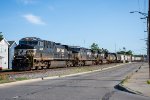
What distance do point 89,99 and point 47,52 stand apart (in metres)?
30.6

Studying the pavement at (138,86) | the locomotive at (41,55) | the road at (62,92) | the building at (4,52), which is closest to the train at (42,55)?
the locomotive at (41,55)

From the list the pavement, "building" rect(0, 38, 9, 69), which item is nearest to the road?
the pavement

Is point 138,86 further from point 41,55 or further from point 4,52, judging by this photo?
point 4,52

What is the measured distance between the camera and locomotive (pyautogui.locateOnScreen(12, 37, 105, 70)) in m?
39.8

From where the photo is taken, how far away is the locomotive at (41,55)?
3981 cm

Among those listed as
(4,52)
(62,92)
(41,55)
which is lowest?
(62,92)

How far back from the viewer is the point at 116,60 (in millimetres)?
122562

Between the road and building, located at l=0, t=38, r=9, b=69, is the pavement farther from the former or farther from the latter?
building, located at l=0, t=38, r=9, b=69

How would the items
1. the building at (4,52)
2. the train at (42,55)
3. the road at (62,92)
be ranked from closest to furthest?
the road at (62,92) < the train at (42,55) < the building at (4,52)

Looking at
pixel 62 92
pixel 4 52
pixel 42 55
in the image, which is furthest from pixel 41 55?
pixel 4 52

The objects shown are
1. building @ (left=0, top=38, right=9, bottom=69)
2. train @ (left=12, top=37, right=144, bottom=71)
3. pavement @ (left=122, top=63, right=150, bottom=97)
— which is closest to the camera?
pavement @ (left=122, top=63, right=150, bottom=97)

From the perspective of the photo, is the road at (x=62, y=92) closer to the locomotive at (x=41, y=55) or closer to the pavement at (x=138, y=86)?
the pavement at (x=138, y=86)

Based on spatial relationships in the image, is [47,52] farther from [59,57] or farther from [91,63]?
[91,63]

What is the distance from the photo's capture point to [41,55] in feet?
141
